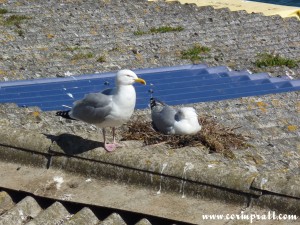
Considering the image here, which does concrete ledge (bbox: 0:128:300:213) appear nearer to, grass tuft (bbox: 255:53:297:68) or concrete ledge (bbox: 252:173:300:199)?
concrete ledge (bbox: 252:173:300:199)

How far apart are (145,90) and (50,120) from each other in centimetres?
200

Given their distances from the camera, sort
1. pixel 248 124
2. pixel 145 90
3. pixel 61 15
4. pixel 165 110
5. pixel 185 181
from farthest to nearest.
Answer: pixel 61 15, pixel 145 90, pixel 248 124, pixel 165 110, pixel 185 181

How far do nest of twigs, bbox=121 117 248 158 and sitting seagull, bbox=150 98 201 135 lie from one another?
0.18 ft

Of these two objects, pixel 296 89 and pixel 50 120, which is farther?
pixel 296 89

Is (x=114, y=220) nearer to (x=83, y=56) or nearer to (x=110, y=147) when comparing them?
(x=110, y=147)

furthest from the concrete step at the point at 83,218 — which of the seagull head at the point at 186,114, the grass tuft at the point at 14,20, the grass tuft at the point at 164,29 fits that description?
the grass tuft at the point at 14,20

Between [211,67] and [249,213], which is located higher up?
[249,213]

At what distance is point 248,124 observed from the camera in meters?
8.34

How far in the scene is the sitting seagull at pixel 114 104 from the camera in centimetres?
616

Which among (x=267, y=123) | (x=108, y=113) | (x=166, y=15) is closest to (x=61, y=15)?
(x=166, y=15)

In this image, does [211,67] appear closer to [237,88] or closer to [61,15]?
[237,88]

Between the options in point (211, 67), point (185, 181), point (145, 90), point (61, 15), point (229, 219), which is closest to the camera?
point (229, 219)

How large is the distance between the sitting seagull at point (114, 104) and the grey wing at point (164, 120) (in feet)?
3.31

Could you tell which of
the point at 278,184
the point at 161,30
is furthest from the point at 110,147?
the point at 161,30
